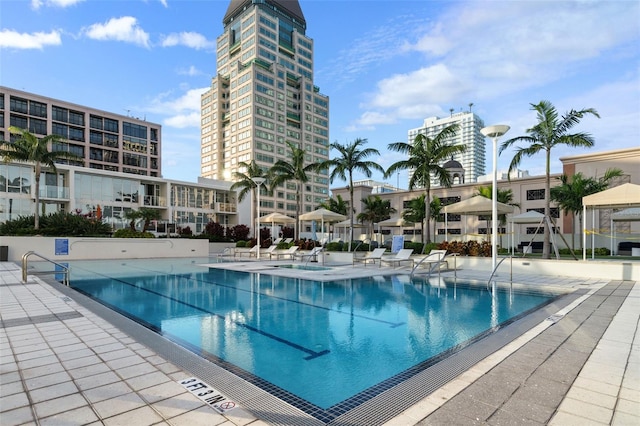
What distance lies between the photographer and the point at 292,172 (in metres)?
27.0

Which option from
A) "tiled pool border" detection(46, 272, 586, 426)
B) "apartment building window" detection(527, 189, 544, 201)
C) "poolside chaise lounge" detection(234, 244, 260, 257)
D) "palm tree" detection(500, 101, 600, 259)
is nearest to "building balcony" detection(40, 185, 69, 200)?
"poolside chaise lounge" detection(234, 244, 260, 257)

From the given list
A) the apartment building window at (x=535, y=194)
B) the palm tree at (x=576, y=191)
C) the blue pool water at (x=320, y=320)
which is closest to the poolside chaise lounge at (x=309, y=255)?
the blue pool water at (x=320, y=320)

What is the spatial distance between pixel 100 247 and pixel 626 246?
35.4 metres

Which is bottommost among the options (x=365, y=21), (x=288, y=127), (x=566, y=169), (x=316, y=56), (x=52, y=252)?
(x=52, y=252)

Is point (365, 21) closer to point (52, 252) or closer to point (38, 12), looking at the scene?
point (38, 12)

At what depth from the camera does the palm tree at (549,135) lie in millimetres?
13414

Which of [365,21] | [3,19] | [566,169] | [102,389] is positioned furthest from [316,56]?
[102,389]

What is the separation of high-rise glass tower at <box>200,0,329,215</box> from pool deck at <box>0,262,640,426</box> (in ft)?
209

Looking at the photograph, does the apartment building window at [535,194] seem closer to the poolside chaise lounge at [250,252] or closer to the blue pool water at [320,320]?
the poolside chaise lounge at [250,252]

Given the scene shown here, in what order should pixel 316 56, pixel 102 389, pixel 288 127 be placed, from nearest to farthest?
pixel 102 389 < pixel 288 127 < pixel 316 56

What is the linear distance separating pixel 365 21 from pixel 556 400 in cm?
1629

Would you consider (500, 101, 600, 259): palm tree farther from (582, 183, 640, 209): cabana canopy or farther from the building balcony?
the building balcony

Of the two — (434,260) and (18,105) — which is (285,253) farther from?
(18,105)

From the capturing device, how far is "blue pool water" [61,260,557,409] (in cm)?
397
